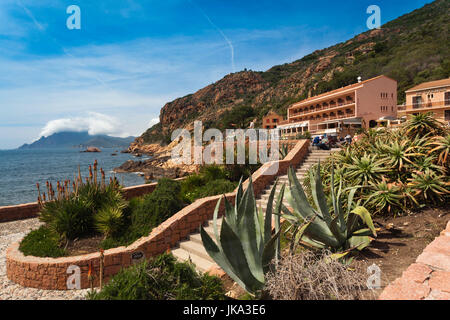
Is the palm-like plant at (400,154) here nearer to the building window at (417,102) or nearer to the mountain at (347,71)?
the building window at (417,102)

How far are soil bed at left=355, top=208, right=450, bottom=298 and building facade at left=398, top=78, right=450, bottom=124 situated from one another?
29.3m

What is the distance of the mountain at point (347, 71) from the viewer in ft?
143

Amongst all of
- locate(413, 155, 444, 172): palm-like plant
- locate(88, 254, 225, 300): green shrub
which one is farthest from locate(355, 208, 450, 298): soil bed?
locate(88, 254, 225, 300): green shrub

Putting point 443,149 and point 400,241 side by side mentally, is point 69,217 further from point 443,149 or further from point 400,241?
point 443,149

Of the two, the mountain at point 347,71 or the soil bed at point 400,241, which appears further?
the mountain at point 347,71

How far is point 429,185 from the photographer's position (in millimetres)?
4691

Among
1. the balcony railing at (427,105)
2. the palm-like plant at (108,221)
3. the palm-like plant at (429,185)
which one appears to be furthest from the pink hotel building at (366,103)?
the palm-like plant at (108,221)

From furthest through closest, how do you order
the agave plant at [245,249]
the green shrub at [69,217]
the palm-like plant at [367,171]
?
the green shrub at [69,217] < the palm-like plant at [367,171] < the agave plant at [245,249]

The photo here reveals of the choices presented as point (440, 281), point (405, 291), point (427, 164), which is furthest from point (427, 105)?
point (405, 291)

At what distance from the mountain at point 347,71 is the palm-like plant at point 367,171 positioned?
1629 inches

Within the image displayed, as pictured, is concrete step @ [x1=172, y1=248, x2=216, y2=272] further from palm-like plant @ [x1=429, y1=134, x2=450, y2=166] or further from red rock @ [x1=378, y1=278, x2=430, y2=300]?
palm-like plant @ [x1=429, y1=134, x2=450, y2=166]

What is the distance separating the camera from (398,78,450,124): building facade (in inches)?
1100

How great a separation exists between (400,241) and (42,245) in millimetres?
6900
